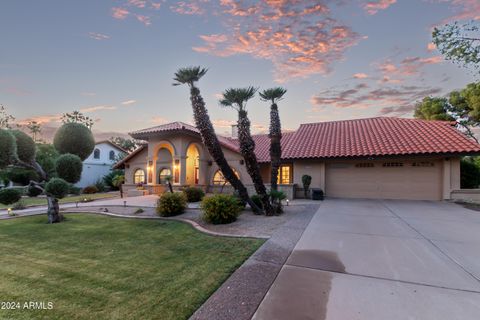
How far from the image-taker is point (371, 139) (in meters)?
15.9

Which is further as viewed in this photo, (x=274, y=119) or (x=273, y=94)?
(x=274, y=119)

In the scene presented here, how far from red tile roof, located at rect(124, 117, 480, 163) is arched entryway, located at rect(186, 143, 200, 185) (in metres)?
2.61

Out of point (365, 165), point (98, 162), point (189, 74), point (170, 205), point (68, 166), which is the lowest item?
point (170, 205)

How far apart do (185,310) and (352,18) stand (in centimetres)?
1396

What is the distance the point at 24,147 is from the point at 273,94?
971 centimetres

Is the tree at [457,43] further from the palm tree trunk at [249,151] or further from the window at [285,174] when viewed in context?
the palm tree trunk at [249,151]

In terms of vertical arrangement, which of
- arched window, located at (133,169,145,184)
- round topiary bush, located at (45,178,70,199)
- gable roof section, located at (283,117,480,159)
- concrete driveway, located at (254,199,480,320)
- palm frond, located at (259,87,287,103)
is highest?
palm frond, located at (259,87,287,103)

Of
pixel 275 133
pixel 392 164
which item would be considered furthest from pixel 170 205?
pixel 392 164

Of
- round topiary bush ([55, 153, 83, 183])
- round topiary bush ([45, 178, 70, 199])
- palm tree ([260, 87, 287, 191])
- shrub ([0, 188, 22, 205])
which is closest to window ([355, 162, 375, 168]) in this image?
palm tree ([260, 87, 287, 191])

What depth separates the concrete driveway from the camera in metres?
2.88

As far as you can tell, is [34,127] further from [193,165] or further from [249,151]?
[249,151]

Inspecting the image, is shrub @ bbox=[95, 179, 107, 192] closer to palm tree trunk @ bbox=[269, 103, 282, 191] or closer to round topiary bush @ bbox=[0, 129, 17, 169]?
round topiary bush @ bbox=[0, 129, 17, 169]

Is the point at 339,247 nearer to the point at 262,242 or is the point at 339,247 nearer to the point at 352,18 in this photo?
the point at 262,242

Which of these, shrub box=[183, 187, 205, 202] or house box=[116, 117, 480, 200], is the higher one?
house box=[116, 117, 480, 200]
